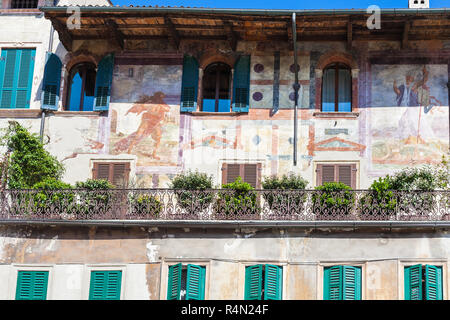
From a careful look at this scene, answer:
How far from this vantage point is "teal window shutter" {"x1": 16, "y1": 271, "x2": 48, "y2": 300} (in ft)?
72.6

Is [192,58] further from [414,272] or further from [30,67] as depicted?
[414,272]

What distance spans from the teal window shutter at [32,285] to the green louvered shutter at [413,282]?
7604 millimetres

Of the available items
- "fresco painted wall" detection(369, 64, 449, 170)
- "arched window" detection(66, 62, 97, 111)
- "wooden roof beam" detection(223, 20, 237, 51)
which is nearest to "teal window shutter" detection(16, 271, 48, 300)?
"arched window" detection(66, 62, 97, 111)

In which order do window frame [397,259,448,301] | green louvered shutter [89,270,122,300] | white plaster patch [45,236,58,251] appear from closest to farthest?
1. window frame [397,259,448,301]
2. green louvered shutter [89,270,122,300]
3. white plaster patch [45,236,58,251]

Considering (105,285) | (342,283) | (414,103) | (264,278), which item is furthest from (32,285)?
(414,103)

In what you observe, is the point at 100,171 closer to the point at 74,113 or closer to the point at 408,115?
the point at 74,113

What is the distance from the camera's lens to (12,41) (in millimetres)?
26438

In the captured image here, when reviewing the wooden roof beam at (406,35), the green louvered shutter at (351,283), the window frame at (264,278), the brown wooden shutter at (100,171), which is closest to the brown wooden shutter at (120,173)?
the brown wooden shutter at (100,171)

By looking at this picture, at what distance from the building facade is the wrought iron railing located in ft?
1.21

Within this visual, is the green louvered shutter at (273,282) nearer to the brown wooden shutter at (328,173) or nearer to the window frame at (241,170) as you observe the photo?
the window frame at (241,170)

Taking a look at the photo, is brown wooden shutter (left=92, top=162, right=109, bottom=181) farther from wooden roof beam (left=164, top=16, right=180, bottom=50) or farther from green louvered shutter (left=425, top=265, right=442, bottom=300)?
green louvered shutter (left=425, top=265, right=442, bottom=300)

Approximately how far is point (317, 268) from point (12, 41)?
1007cm

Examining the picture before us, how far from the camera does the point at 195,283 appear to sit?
21.8 meters
